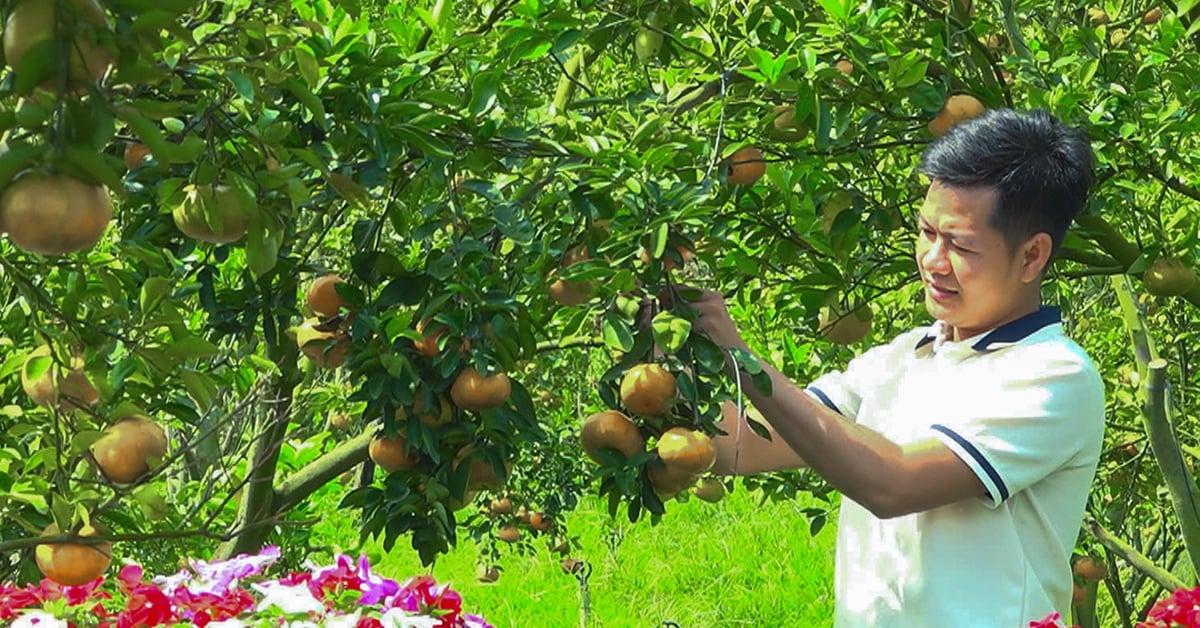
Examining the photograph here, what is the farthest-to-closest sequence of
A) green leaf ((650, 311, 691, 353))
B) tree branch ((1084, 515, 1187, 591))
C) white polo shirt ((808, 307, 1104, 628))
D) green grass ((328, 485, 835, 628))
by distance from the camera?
1. green grass ((328, 485, 835, 628))
2. tree branch ((1084, 515, 1187, 591))
3. white polo shirt ((808, 307, 1104, 628))
4. green leaf ((650, 311, 691, 353))

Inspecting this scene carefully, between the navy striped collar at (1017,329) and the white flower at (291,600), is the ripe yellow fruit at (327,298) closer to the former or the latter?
the white flower at (291,600)

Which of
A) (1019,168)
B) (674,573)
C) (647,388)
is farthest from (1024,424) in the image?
(674,573)

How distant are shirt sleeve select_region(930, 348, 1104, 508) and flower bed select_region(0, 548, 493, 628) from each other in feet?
2.95

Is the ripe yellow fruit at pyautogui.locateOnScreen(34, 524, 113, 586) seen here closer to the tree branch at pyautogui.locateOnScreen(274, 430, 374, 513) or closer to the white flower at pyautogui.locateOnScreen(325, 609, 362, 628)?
the white flower at pyautogui.locateOnScreen(325, 609, 362, 628)

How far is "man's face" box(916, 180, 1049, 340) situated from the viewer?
8.29ft

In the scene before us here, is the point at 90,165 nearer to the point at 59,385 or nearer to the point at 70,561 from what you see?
the point at 59,385

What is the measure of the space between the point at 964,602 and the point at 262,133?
123 centimetres

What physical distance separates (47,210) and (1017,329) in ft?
5.46

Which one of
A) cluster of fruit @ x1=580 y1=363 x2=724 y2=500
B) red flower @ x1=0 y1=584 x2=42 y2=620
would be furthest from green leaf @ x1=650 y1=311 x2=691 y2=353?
red flower @ x1=0 y1=584 x2=42 y2=620

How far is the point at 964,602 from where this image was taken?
8.09ft

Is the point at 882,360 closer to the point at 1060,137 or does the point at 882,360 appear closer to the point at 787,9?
the point at 1060,137

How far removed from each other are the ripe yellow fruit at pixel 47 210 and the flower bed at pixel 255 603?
4.32 ft

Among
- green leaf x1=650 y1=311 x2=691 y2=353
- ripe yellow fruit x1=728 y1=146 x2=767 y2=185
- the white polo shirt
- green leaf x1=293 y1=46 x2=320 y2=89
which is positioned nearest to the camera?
green leaf x1=293 y1=46 x2=320 y2=89

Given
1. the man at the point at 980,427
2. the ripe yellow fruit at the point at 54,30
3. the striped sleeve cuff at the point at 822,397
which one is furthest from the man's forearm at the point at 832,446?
the ripe yellow fruit at the point at 54,30
